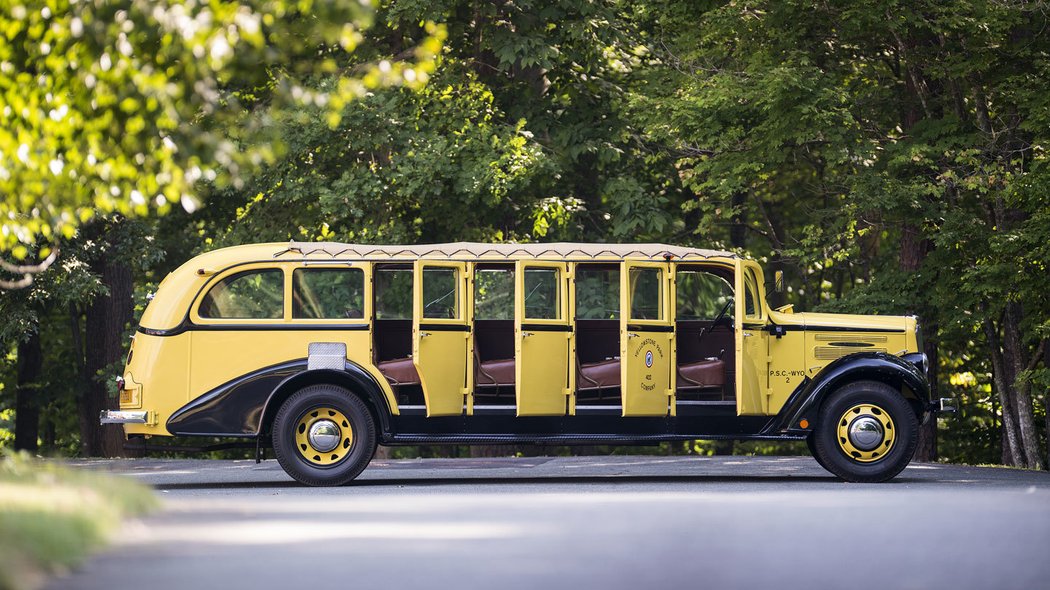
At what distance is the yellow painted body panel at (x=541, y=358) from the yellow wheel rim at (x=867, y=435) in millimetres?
2915

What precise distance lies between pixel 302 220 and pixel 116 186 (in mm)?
13578

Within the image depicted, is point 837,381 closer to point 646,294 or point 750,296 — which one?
point 750,296

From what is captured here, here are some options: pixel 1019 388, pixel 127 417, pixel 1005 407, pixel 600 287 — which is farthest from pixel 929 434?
pixel 127 417

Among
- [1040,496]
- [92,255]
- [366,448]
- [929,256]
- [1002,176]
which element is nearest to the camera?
[1040,496]

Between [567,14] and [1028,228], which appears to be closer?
[1028,228]

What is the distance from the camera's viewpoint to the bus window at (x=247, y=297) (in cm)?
1550

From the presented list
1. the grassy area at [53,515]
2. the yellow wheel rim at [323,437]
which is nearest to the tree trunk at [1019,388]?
the yellow wheel rim at [323,437]

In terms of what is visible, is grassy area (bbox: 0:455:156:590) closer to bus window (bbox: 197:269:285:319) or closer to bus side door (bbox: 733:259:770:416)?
bus window (bbox: 197:269:285:319)

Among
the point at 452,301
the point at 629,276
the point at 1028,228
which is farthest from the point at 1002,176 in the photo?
the point at 452,301

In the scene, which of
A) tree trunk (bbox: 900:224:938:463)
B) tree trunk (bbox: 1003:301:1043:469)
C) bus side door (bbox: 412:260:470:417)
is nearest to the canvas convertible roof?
bus side door (bbox: 412:260:470:417)

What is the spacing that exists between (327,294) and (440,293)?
45.9 inches

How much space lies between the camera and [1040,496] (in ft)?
45.2

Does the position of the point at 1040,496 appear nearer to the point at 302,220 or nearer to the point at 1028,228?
the point at 1028,228

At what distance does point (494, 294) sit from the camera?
16125mm
